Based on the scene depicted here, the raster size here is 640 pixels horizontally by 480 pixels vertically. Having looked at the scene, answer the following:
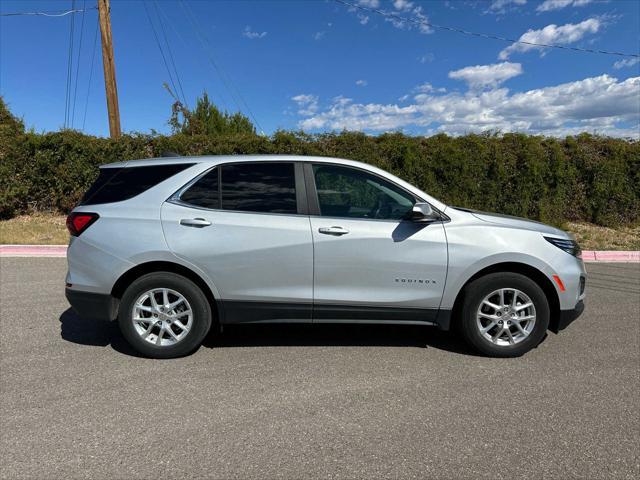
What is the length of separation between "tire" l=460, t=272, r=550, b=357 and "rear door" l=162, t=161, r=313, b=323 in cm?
141

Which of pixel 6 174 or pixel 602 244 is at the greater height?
pixel 6 174

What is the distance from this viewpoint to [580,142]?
11.9 metres

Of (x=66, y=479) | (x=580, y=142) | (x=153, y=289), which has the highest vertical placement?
(x=580, y=142)

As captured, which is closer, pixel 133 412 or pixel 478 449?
pixel 478 449

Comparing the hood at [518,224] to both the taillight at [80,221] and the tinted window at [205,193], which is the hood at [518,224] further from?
the taillight at [80,221]

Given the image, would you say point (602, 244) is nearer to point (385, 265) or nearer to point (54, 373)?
point (385, 265)

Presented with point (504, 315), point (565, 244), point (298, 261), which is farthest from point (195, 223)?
point (565, 244)

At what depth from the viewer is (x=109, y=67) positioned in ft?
42.5

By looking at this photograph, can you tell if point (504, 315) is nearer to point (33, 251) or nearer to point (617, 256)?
point (617, 256)

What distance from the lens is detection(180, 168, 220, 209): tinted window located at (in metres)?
3.98

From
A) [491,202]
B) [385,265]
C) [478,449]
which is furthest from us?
[491,202]

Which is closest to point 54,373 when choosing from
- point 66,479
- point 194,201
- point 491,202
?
point 66,479

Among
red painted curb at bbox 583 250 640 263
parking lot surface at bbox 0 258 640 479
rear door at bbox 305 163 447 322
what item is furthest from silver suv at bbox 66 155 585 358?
red painted curb at bbox 583 250 640 263

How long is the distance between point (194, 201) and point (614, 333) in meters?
4.42
